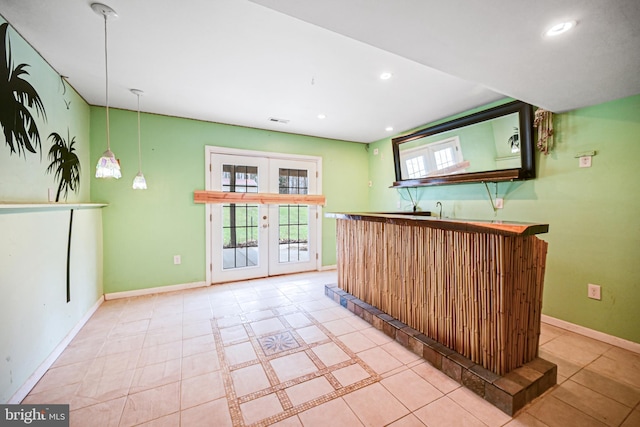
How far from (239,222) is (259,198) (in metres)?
0.50

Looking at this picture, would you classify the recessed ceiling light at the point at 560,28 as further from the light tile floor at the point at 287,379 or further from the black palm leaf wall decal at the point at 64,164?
the black palm leaf wall decal at the point at 64,164

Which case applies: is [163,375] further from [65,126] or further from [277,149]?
[277,149]

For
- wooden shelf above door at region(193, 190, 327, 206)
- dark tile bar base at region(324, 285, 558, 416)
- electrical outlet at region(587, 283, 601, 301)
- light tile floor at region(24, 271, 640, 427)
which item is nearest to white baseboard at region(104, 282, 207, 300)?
light tile floor at region(24, 271, 640, 427)

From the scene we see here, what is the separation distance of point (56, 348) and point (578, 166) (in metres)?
4.93

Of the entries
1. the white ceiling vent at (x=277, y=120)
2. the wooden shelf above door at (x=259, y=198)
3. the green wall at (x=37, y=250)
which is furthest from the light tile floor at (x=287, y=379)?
the white ceiling vent at (x=277, y=120)

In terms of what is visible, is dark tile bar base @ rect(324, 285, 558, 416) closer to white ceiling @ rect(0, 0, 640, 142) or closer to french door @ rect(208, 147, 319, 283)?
white ceiling @ rect(0, 0, 640, 142)

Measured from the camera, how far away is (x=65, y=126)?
2480mm

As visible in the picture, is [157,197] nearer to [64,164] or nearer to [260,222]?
[64,164]

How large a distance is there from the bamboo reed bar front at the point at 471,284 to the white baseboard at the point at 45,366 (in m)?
2.76

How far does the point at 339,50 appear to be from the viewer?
2031mm

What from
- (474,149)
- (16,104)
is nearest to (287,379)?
(16,104)

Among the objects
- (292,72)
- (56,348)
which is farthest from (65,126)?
(292,72)

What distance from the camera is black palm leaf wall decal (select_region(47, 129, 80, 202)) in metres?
2.26

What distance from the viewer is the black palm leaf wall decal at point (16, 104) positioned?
163cm
